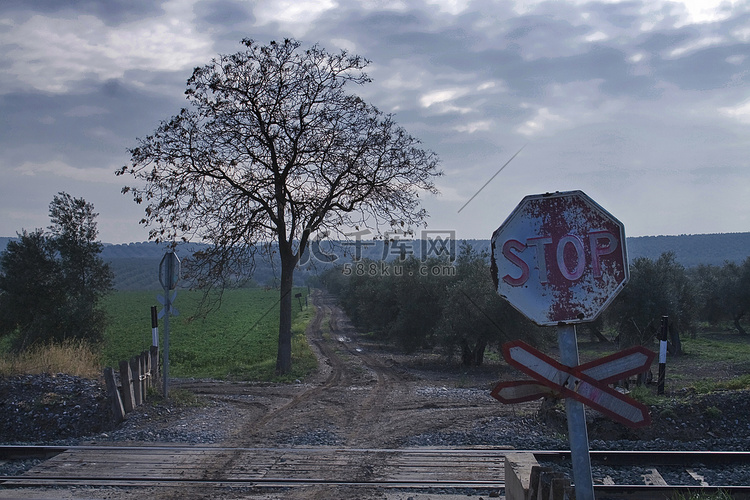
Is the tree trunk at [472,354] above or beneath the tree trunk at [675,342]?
above

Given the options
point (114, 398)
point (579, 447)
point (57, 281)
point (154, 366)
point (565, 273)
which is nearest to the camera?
point (579, 447)

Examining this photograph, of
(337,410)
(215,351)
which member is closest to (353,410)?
(337,410)

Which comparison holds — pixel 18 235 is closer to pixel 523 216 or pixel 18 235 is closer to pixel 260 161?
pixel 260 161

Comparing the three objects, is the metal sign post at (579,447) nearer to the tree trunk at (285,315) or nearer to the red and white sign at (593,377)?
the red and white sign at (593,377)

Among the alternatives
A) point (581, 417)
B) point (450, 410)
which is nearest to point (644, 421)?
point (581, 417)

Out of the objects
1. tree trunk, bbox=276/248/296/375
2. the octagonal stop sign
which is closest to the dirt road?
tree trunk, bbox=276/248/296/375

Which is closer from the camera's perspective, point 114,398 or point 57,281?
point 114,398

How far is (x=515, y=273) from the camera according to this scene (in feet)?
9.34

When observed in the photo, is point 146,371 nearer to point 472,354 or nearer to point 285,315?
point 285,315
